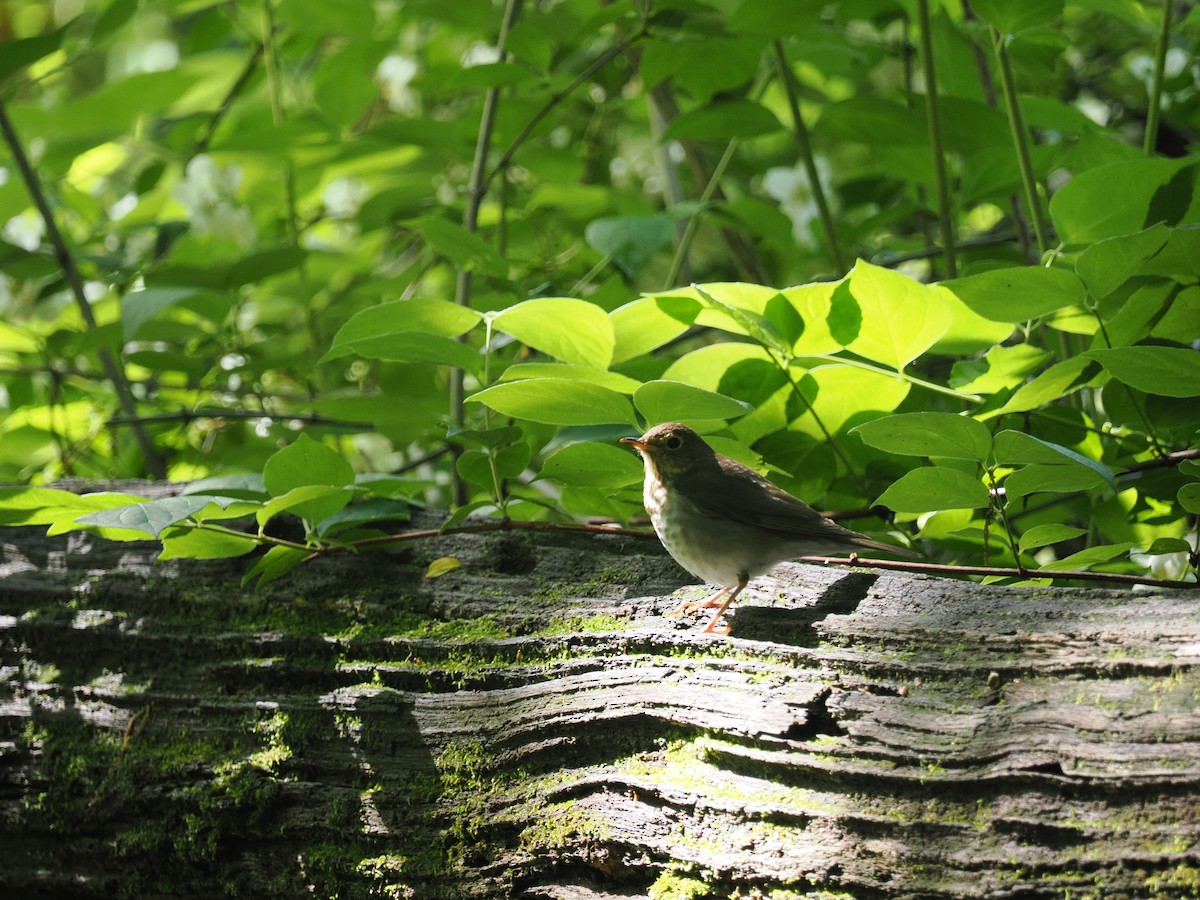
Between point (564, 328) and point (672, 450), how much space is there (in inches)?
12.9

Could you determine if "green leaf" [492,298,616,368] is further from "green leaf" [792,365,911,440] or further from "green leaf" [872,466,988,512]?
"green leaf" [872,466,988,512]

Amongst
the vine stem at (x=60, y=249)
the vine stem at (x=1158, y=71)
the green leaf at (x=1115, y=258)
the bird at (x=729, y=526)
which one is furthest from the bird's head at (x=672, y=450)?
the vine stem at (x=60, y=249)

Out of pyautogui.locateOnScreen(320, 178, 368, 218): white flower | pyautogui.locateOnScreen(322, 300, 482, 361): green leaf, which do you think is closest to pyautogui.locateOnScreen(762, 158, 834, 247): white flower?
pyautogui.locateOnScreen(320, 178, 368, 218): white flower

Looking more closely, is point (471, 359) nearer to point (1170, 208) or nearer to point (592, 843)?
point (592, 843)

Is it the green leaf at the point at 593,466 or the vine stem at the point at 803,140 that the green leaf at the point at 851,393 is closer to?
the green leaf at the point at 593,466

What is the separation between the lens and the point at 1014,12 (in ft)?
5.44

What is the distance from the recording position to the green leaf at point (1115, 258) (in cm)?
130

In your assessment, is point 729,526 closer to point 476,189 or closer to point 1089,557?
point 1089,557

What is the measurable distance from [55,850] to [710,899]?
117cm

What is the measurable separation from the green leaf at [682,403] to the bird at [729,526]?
0.20 m

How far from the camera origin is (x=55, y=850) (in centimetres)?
171

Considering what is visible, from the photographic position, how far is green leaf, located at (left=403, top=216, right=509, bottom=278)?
1.75m

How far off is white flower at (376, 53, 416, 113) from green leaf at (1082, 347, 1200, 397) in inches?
119

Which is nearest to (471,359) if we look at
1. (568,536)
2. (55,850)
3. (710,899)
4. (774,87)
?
(568,536)
